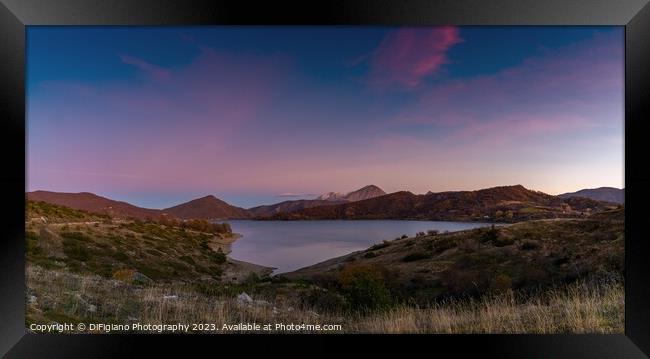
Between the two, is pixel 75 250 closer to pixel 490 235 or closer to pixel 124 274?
pixel 124 274

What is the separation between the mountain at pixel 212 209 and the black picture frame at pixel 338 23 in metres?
2.98

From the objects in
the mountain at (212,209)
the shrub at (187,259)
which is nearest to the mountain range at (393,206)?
the mountain at (212,209)

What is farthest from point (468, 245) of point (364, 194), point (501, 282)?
point (364, 194)

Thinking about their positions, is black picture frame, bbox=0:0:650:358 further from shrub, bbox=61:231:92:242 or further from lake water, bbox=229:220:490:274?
shrub, bbox=61:231:92:242

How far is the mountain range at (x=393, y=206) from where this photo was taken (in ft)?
20.8

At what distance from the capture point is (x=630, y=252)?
3420mm

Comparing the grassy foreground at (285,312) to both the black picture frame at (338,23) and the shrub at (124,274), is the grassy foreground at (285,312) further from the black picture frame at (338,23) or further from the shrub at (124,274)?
the shrub at (124,274)

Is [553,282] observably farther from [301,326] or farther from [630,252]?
[301,326]

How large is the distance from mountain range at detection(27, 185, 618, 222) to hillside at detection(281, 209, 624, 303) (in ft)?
2.92

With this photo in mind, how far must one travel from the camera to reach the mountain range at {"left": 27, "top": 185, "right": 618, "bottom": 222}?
634 cm

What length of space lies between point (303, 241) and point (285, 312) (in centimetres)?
240

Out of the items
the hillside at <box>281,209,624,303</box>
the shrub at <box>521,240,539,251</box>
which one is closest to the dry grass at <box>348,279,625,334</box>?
the hillside at <box>281,209,624,303</box>

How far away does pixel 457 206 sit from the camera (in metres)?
7.43

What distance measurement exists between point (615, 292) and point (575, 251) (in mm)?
3415
